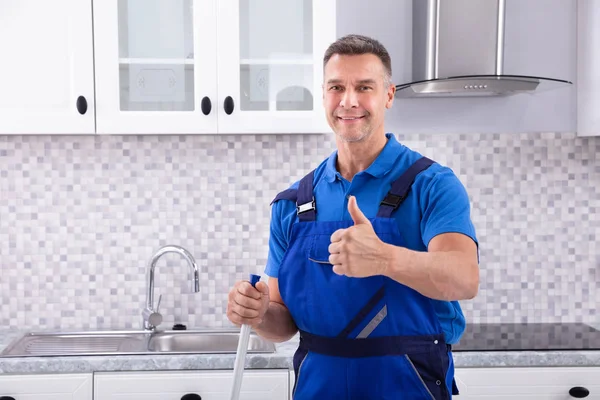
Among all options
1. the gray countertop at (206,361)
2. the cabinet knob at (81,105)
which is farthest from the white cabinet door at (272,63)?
the gray countertop at (206,361)

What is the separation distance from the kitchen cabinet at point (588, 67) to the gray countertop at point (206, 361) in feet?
2.70

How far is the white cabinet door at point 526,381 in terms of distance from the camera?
7.25 ft

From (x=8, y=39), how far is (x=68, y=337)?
3.49 ft

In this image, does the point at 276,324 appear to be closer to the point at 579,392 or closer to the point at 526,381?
the point at 526,381

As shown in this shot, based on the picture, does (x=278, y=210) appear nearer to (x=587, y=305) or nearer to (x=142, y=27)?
(x=142, y=27)

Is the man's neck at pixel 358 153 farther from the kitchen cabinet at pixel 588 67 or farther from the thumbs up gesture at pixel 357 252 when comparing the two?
the kitchen cabinet at pixel 588 67

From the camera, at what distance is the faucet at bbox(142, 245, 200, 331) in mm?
2551

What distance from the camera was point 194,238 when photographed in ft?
8.84

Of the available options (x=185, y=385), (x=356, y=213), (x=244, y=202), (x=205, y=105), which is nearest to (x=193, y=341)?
(x=185, y=385)

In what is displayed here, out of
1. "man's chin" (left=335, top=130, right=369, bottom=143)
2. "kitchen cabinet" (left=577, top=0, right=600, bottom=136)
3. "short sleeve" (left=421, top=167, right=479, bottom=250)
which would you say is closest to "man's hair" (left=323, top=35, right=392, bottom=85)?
"man's chin" (left=335, top=130, right=369, bottom=143)

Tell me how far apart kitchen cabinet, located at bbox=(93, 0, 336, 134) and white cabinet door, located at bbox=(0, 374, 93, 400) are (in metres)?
0.80

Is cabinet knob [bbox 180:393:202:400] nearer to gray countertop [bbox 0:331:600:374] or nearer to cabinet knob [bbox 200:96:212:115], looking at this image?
gray countertop [bbox 0:331:600:374]

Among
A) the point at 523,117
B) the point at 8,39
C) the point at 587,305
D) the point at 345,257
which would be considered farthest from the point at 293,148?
the point at 345,257

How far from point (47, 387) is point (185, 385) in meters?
0.42
